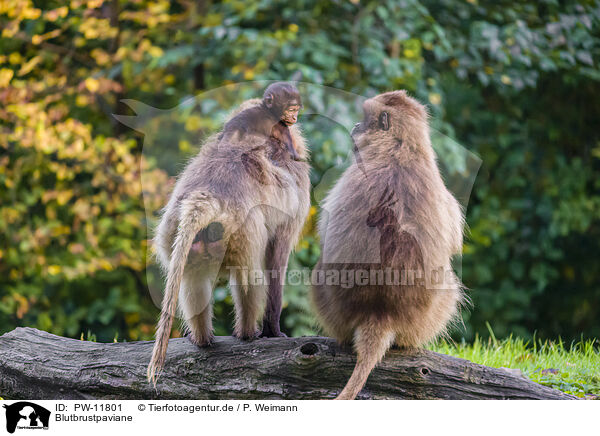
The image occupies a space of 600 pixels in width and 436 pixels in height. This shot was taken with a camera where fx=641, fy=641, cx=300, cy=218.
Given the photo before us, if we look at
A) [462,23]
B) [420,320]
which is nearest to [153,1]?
[462,23]

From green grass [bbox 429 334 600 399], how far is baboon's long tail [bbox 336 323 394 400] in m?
1.30

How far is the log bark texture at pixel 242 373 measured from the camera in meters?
3.33

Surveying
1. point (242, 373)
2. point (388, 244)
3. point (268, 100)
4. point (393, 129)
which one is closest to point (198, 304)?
point (242, 373)

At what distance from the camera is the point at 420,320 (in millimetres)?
3354

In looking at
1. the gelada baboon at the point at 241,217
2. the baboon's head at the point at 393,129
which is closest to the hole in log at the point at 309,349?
the gelada baboon at the point at 241,217

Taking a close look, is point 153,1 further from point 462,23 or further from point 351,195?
point 351,195

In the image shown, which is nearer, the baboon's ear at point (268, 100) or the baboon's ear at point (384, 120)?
the baboon's ear at point (384, 120)

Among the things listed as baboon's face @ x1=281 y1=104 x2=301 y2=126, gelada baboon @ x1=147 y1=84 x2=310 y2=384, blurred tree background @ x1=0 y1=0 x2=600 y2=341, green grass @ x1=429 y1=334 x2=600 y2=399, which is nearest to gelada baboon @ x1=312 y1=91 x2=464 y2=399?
gelada baboon @ x1=147 y1=84 x2=310 y2=384

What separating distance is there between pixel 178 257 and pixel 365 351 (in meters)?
1.04

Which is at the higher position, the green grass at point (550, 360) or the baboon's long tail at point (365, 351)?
the baboon's long tail at point (365, 351)

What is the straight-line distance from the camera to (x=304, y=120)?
5570 mm
